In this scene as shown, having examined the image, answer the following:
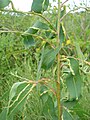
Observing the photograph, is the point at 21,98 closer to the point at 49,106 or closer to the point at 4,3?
the point at 49,106

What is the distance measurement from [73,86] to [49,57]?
0.55 feet

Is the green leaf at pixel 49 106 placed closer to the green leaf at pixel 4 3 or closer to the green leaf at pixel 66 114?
the green leaf at pixel 66 114

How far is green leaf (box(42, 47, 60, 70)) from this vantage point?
4.68ft

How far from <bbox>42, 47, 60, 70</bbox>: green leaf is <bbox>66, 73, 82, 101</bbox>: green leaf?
112mm

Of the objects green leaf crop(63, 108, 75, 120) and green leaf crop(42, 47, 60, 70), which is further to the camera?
green leaf crop(63, 108, 75, 120)

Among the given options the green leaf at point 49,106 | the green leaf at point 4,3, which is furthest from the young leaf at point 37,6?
the green leaf at point 49,106

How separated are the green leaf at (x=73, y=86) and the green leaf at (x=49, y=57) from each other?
112 millimetres

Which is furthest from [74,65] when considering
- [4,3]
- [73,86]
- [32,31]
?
[4,3]

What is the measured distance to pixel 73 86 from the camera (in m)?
1.50

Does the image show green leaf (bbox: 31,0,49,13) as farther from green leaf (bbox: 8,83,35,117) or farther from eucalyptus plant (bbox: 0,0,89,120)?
green leaf (bbox: 8,83,35,117)

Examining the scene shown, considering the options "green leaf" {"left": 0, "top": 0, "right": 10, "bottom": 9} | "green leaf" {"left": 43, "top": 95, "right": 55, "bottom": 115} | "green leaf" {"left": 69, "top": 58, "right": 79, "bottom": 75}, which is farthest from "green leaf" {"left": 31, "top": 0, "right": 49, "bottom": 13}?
"green leaf" {"left": 43, "top": 95, "right": 55, "bottom": 115}

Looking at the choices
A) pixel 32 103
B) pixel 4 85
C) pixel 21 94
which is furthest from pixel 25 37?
pixel 4 85

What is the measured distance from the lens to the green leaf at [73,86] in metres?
1.50

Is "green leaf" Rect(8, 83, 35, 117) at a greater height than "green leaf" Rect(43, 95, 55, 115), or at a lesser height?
greater
